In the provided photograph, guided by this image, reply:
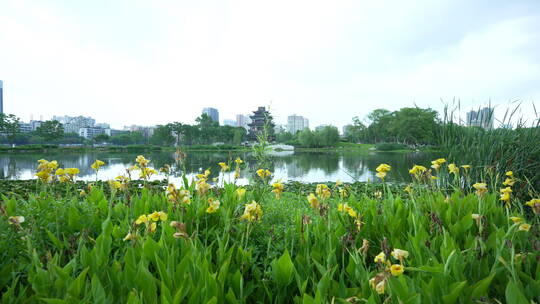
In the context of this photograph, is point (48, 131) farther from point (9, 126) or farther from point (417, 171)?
point (417, 171)

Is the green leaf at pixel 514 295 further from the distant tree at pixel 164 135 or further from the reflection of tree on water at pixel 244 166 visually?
the distant tree at pixel 164 135

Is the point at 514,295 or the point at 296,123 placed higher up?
the point at 296,123

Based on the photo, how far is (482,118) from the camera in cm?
400

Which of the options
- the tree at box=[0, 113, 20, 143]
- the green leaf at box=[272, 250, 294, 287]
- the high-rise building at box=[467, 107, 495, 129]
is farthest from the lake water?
the tree at box=[0, 113, 20, 143]

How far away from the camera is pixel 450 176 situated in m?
3.71

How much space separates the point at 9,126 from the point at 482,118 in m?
42.0

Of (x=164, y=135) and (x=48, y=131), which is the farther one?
(x=164, y=135)

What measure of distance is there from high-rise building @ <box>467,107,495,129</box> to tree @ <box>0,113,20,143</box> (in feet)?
136

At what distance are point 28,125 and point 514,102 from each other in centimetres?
12265

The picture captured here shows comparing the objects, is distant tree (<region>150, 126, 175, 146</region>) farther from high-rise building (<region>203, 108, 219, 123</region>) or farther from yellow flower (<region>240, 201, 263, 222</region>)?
high-rise building (<region>203, 108, 219, 123</region>)

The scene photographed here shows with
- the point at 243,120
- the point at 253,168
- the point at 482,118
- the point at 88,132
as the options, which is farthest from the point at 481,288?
the point at 88,132

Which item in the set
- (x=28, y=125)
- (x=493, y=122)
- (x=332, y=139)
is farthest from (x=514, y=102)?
(x=28, y=125)

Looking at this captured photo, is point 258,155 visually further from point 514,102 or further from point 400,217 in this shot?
point 514,102

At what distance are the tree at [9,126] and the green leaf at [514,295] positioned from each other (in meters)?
42.1
